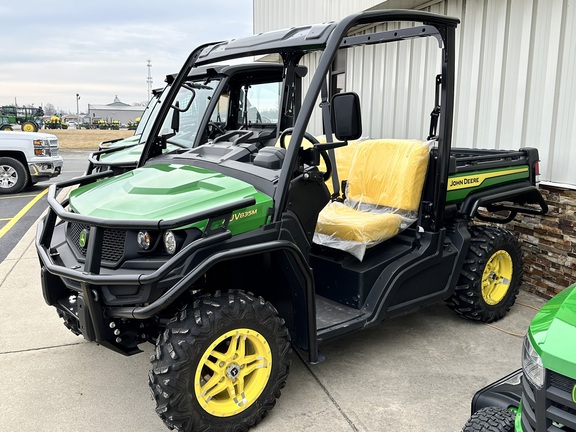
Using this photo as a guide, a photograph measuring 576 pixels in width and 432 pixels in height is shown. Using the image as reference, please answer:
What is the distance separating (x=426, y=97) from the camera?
6500 millimetres

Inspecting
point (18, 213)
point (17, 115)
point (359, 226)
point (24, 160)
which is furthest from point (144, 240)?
point (17, 115)

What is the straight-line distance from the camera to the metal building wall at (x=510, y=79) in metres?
4.62

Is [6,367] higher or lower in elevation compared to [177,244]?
lower

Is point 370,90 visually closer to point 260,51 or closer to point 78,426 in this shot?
point 260,51

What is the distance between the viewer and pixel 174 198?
2.81 metres

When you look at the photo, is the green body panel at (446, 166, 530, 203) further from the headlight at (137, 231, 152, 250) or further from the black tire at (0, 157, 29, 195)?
the black tire at (0, 157, 29, 195)

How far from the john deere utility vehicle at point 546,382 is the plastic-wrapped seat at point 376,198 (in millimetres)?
1585

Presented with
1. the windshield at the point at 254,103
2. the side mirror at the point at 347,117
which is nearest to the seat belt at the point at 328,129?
the side mirror at the point at 347,117

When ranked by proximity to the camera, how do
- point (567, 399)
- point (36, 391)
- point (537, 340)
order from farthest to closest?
1. point (36, 391)
2. point (537, 340)
3. point (567, 399)

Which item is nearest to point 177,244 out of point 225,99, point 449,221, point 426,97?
point 449,221

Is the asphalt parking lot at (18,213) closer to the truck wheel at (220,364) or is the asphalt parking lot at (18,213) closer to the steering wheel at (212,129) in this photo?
the steering wheel at (212,129)

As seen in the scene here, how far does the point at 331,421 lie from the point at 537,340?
1435 millimetres

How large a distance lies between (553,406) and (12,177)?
450 inches

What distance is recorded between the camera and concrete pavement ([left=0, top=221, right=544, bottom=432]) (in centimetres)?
295
